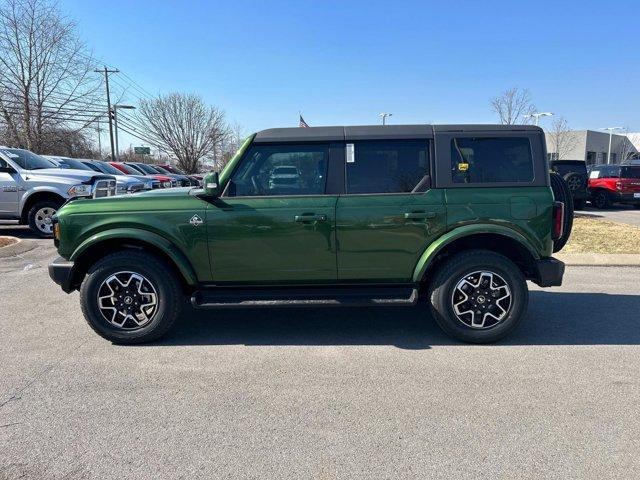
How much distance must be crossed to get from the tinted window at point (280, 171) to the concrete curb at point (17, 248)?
22.1ft

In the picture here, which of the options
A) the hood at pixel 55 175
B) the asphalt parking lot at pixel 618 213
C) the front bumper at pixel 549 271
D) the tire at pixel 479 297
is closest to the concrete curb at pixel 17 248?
the hood at pixel 55 175

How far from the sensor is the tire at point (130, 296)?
13.9 feet

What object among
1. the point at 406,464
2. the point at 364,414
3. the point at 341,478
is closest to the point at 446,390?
the point at 364,414

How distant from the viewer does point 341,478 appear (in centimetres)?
247

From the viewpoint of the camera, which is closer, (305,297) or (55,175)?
(305,297)

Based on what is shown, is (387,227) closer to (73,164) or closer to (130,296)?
(130,296)

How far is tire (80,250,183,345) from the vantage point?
4.25 m

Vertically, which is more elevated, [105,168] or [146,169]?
[146,169]

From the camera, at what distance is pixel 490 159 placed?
4.30m

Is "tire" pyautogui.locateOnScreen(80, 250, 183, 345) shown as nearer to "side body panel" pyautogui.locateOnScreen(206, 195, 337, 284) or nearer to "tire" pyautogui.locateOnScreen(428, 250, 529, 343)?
"side body panel" pyautogui.locateOnScreen(206, 195, 337, 284)

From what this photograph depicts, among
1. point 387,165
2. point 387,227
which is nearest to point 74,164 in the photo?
point 387,165

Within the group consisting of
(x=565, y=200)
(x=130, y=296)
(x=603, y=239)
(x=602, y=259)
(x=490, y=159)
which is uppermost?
(x=490, y=159)

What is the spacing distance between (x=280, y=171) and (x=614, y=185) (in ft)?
56.6

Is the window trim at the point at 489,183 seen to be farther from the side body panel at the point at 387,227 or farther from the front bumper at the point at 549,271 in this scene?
the front bumper at the point at 549,271
